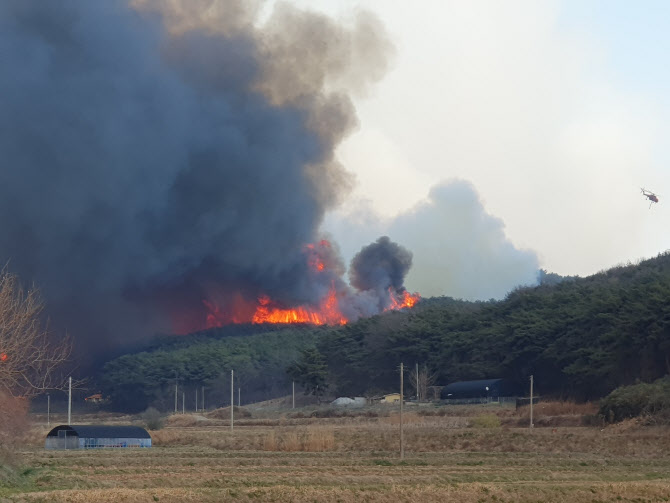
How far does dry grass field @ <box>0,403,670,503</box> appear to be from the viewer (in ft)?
101

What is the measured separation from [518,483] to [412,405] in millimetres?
59541

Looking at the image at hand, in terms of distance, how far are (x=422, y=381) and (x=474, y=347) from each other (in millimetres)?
6261

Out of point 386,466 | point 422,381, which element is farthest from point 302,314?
point 386,466

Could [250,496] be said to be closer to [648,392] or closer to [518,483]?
[518,483]

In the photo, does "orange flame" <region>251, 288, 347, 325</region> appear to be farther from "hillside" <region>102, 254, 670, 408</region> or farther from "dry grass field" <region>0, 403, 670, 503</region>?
"dry grass field" <region>0, 403, 670, 503</region>

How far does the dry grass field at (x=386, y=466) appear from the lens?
30.6 meters

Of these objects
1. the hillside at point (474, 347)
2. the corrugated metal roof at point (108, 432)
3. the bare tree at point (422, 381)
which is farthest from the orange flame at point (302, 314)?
the corrugated metal roof at point (108, 432)

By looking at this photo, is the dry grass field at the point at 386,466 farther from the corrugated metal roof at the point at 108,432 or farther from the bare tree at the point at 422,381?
the bare tree at the point at 422,381

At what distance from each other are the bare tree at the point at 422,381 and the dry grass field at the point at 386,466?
24.1 meters

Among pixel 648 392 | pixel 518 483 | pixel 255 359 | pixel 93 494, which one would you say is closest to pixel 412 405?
pixel 648 392

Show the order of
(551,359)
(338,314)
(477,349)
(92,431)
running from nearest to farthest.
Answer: (92,431), (551,359), (477,349), (338,314)

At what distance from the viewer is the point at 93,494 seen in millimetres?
28391

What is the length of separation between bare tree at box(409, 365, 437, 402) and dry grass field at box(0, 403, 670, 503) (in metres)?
24.1

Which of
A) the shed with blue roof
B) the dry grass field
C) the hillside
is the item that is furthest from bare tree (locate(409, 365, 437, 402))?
the shed with blue roof
